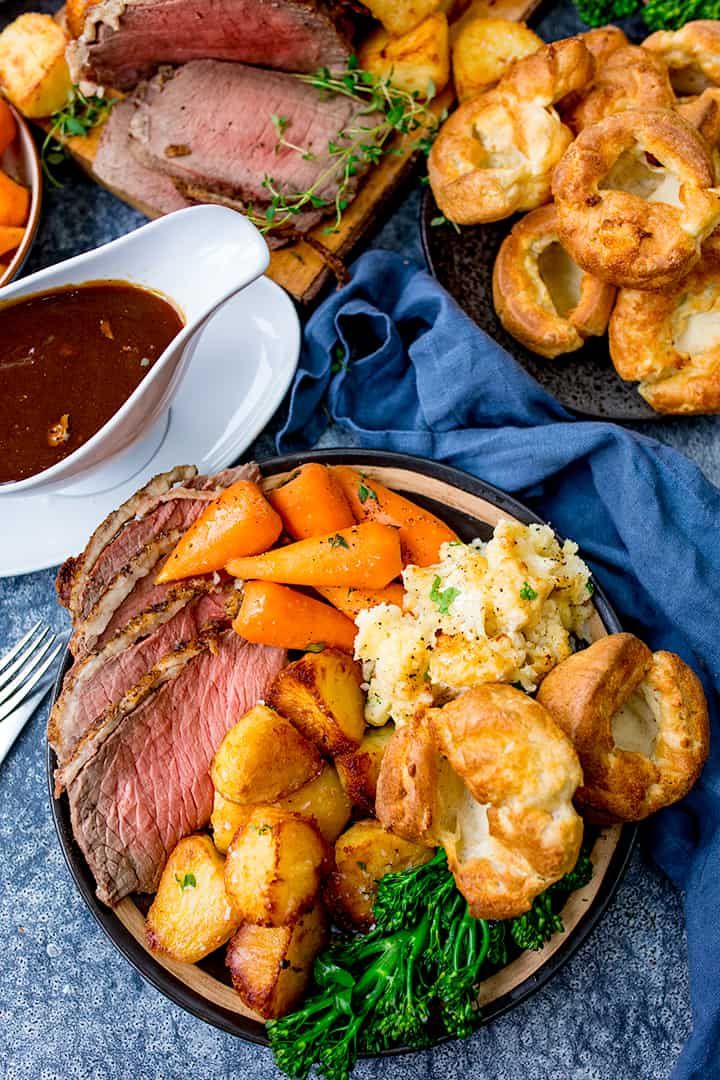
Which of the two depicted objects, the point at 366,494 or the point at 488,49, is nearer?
the point at 366,494

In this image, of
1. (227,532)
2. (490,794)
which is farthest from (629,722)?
(227,532)

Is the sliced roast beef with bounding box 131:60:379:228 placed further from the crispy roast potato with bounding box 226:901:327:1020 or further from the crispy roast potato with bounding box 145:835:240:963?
the crispy roast potato with bounding box 226:901:327:1020

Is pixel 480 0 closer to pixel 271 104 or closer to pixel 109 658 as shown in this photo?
pixel 271 104

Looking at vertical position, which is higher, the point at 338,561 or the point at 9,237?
the point at 9,237

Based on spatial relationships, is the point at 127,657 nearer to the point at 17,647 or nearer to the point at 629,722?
the point at 17,647

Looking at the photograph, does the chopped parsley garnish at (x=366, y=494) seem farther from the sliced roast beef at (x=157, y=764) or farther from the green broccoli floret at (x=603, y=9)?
the green broccoli floret at (x=603, y=9)

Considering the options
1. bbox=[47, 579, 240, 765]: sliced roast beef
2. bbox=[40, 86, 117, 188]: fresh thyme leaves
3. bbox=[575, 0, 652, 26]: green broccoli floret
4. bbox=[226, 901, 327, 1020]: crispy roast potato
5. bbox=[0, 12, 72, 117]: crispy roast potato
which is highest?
bbox=[0, 12, 72, 117]: crispy roast potato

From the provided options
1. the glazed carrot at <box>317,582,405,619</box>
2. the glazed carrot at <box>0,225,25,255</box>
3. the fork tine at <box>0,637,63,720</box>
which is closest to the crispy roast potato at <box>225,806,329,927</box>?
the glazed carrot at <box>317,582,405,619</box>
